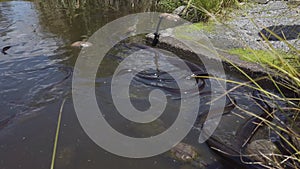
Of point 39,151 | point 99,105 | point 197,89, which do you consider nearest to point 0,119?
point 39,151

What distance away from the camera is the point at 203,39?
5520 mm

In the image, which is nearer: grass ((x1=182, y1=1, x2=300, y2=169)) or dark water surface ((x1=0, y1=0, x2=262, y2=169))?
grass ((x1=182, y1=1, x2=300, y2=169))

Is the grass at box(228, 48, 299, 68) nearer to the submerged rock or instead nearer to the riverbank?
the riverbank

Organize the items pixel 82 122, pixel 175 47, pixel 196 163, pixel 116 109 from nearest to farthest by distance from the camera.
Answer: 1. pixel 196 163
2. pixel 82 122
3. pixel 116 109
4. pixel 175 47

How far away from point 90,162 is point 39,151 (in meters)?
0.53

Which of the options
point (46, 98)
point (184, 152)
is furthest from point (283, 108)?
point (46, 98)

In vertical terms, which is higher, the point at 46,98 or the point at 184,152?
the point at 184,152

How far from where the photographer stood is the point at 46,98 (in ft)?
12.2

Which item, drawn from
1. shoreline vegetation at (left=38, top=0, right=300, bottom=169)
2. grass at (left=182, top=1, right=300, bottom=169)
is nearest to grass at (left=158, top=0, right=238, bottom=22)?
shoreline vegetation at (left=38, top=0, right=300, bottom=169)

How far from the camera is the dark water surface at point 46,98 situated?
267cm

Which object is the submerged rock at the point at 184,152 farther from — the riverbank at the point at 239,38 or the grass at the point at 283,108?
the riverbank at the point at 239,38

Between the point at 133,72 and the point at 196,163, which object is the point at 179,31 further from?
the point at 196,163

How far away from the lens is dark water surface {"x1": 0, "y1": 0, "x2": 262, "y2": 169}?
2.67 metres

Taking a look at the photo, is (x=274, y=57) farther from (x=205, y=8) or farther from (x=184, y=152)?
(x=205, y=8)
